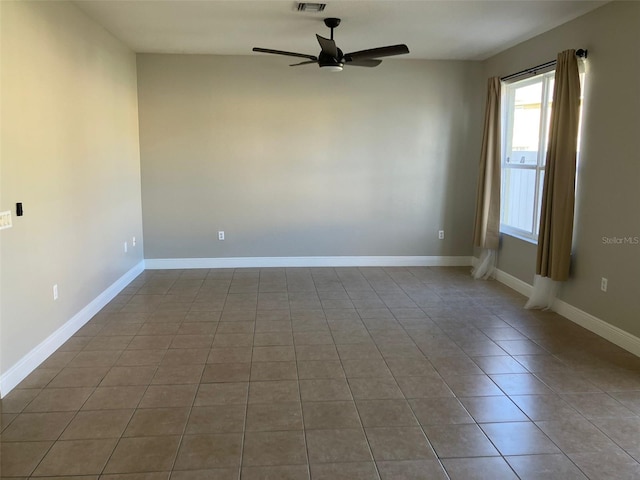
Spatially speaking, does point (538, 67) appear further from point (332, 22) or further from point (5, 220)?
point (5, 220)

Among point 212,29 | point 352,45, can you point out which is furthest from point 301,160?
point 212,29

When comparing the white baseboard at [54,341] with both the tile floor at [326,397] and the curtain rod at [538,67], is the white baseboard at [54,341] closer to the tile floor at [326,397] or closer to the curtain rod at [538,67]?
the tile floor at [326,397]

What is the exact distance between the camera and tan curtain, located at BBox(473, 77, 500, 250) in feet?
17.9

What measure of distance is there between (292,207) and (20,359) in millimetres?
3666

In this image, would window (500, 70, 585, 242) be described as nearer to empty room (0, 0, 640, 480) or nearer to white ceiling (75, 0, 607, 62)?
empty room (0, 0, 640, 480)

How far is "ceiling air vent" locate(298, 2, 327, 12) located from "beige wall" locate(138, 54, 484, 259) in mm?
1893

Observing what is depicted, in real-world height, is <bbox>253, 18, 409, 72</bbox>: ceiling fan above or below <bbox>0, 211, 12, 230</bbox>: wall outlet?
above

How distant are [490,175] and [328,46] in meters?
2.63

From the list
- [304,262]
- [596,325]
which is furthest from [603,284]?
[304,262]

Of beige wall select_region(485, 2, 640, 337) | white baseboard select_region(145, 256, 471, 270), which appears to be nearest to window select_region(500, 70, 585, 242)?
beige wall select_region(485, 2, 640, 337)

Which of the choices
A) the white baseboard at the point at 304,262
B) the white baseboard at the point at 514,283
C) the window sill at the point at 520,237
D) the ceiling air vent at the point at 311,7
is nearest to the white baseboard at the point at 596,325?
the white baseboard at the point at 514,283

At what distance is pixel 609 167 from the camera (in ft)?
12.5

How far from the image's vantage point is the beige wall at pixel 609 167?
3551mm

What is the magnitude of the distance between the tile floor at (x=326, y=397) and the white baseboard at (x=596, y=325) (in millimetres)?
79
